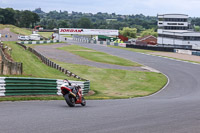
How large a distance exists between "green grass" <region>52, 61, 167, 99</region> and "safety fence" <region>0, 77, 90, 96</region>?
772 centimetres

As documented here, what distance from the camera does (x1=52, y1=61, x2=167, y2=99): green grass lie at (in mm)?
29812

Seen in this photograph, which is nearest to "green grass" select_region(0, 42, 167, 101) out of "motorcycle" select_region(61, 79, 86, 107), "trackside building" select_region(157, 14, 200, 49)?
"motorcycle" select_region(61, 79, 86, 107)

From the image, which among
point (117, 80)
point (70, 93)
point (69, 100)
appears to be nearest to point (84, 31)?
point (117, 80)

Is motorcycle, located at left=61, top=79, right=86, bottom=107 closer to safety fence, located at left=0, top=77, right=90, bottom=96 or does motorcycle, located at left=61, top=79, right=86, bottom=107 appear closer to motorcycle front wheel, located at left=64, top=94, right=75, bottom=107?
motorcycle front wheel, located at left=64, top=94, right=75, bottom=107

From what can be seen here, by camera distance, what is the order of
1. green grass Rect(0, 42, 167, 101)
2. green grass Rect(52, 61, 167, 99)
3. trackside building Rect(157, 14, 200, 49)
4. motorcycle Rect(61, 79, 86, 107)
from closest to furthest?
1. motorcycle Rect(61, 79, 86, 107)
2. green grass Rect(0, 42, 167, 101)
3. green grass Rect(52, 61, 167, 99)
4. trackside building Rect(157, 14, 200, 49)

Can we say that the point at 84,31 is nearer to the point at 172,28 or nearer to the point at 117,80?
the point at 172,28

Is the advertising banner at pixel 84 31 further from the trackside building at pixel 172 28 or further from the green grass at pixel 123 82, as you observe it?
the green grass at pixel 123 82

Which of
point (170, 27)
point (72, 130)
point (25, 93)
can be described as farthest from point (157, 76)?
point (170, 27)

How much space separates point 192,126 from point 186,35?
364 feet

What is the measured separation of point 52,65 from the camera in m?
41.6

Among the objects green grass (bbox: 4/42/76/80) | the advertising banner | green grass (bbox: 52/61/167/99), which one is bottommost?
green grass (bbox: 52/61/167/99)

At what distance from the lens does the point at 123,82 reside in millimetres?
35938

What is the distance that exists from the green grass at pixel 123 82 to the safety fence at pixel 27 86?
7.72 meters

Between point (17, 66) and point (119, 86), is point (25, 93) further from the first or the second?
point (119, 86)
